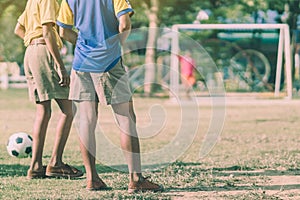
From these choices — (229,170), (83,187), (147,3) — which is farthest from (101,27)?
(147,3)

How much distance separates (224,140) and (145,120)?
3.48 m

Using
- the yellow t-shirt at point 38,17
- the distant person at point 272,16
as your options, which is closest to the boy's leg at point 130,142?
the yellow t-shirt at point 38,17

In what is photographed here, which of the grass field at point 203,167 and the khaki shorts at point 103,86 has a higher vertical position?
the khaki shorts at point 103,86

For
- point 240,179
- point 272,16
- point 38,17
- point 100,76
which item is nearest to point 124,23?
point 100,76

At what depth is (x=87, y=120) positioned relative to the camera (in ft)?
18.3

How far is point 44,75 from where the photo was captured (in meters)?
6.26

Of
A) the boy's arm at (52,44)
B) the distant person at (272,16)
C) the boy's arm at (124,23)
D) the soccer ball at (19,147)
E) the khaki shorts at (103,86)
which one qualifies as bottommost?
the soccer ball at (19,147)

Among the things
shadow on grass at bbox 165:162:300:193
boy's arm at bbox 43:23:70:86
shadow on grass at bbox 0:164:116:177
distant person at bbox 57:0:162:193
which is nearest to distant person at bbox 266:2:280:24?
shadow on grass at bbox 165:162:300:193

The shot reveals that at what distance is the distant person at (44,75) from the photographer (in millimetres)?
6004

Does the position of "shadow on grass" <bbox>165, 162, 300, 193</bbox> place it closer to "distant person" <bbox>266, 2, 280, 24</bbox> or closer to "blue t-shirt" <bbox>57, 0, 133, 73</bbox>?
"blue t-shirt" <bbox>57, 0, 133, 73</bbox>

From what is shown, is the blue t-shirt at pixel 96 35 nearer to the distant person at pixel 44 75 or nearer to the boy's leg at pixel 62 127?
the distant person at pixel 44 75

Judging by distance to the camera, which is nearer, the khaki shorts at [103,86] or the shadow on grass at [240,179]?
the khaki shorts at [103,86]

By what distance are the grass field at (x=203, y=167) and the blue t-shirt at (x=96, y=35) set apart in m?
1.01

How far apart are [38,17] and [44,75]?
1.66 ft
